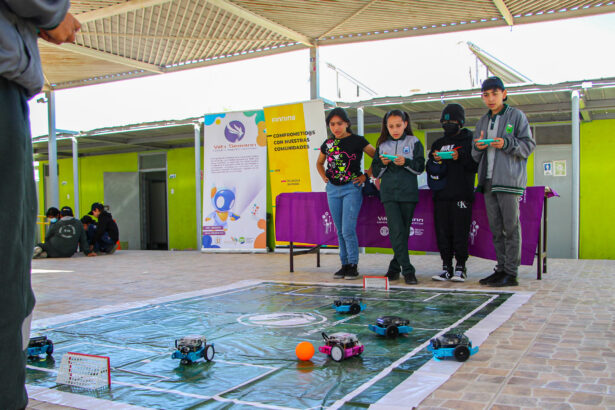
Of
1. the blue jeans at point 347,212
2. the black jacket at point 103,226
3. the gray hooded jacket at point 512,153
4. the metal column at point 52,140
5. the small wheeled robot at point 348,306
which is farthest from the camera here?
the metal column at point 52,140

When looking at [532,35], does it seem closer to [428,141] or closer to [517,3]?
[428,141]

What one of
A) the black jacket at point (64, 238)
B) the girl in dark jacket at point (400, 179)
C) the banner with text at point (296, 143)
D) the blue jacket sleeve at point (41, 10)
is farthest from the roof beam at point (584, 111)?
the black jacket at point (64, 238)

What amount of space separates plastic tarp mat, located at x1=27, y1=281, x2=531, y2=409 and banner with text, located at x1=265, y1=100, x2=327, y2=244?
4.98m

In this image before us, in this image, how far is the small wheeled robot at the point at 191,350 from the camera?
226 cm

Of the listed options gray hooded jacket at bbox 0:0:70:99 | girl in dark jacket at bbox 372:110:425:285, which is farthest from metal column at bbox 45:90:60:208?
gray hooded jacket at bbox 0:0:70:99

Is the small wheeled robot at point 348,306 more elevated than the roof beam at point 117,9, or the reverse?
the roof beam at point 117,9

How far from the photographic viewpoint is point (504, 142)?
4.33 m

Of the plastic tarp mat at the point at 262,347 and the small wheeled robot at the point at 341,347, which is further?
the small wheeled robot at the point at 341,347

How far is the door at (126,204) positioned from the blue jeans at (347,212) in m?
11.7

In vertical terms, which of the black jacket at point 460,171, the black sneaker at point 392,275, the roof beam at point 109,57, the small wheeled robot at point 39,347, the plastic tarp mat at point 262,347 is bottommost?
the black sneaker at point 392,275

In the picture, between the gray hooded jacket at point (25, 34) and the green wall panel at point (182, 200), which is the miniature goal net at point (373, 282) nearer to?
the gray hooded jacket at point (25, 34)

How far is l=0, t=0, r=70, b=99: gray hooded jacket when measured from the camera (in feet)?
3.68

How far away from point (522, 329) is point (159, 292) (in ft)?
10.1

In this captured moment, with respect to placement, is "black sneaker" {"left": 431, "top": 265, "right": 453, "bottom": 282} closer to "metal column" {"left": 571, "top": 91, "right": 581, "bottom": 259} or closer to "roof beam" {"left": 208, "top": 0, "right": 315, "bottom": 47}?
"metal column" {"left": 571, "top": 91, "right": 581, "bottom": 259}
